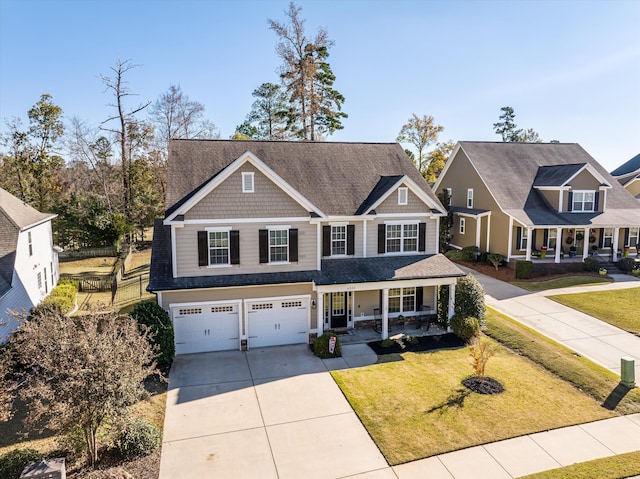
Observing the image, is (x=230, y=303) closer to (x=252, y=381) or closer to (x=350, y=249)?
(x=252, y=381)

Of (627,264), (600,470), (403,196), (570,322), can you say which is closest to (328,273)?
(403,196)

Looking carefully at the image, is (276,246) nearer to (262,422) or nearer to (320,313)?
(320,313)

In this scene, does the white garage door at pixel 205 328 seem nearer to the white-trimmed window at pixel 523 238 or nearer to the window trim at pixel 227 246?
the window trim at pixel 227 246

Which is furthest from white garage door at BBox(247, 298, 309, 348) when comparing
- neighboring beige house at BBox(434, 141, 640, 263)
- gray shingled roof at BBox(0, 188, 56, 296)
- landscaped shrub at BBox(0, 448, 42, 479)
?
neighboring beige house at BBox(434, 141, 640, 263)

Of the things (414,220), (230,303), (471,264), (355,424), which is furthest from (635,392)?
(471,264)

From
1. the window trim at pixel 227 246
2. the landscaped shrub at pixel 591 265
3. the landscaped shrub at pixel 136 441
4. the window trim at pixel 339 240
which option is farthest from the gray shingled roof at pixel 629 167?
the landscaped shrub at pixel 136 441

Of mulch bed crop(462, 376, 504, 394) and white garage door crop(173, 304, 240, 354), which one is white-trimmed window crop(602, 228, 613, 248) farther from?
white garage door crop(173, 304, 240, 354)
